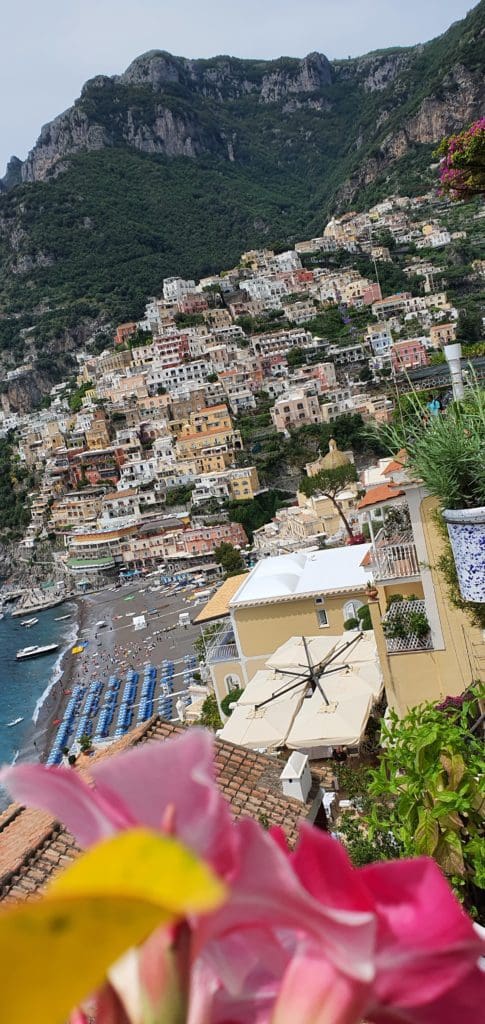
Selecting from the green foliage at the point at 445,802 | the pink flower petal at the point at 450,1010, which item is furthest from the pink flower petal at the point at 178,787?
the green foliage at the point at 445,802

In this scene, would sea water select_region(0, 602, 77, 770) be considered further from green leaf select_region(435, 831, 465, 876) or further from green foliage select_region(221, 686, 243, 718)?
green leaf select_region(435, 831, 465, 876)

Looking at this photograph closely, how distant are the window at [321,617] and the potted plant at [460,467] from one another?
10598 millimetres

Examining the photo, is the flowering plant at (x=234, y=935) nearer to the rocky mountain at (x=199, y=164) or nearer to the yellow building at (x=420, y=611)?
the yellow building at (x=420, y=611)

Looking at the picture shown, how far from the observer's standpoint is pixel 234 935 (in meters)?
0.34

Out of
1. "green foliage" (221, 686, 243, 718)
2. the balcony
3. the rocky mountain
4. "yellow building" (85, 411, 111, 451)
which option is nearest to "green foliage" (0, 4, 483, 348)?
the rocky mountain

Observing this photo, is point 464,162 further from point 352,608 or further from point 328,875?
point 352,608

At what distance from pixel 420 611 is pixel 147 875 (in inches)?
235

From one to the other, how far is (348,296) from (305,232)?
121ft

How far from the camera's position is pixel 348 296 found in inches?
2990

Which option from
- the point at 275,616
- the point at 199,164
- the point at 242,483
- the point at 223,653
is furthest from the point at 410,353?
the point at 199,164

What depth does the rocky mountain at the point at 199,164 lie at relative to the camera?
95500 millimetres

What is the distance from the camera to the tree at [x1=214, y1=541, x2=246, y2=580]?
135 ft

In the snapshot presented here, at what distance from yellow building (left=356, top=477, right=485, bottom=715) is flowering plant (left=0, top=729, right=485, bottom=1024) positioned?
5.02m

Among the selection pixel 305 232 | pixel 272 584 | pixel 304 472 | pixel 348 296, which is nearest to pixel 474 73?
pixel 305 232
